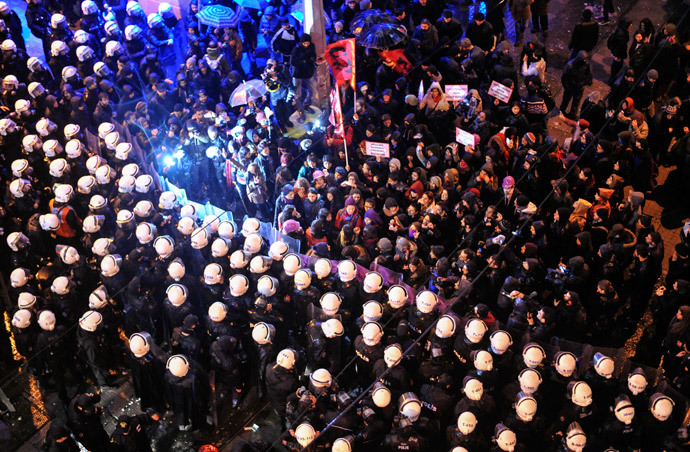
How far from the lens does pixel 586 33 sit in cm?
1476

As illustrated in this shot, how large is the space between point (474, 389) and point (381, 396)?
123 centimetres

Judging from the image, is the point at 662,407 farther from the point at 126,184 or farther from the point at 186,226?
the point at 126,184

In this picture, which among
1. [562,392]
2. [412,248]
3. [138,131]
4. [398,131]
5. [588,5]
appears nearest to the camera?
[562,392]

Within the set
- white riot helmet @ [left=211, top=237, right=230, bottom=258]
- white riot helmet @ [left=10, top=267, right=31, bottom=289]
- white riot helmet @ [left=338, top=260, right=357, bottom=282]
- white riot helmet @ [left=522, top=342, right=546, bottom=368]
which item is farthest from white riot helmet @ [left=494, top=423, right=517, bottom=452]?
white riot helmet @ [left=10, top=267, right=31, bottom=289]

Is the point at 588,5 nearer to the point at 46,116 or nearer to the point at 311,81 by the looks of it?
the point at 311,81

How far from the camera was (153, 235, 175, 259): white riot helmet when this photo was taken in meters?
11.5

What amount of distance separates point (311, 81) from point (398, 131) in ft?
9.51

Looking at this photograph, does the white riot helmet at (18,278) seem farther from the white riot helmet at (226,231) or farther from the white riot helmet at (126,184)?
the white riot helmet at (226,231)

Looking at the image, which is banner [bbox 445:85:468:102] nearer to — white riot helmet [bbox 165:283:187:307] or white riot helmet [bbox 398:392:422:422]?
white riot helmet [bbox 165:283:187:307]

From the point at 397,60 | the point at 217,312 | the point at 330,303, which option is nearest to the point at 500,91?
the point at 397,60

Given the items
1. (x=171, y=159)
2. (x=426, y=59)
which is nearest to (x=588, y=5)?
(x=426, y=59)

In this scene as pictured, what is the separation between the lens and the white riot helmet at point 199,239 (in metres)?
11.7

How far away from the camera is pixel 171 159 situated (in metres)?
14.1

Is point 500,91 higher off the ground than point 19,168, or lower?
higher
